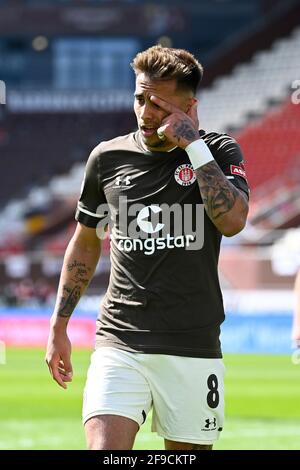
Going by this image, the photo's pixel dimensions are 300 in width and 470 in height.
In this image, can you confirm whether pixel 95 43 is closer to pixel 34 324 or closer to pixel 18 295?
pixel 18 295

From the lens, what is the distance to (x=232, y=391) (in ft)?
49.7

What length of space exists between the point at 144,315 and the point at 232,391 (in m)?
10.4

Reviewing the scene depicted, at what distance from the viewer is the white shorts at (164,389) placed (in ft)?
15.9

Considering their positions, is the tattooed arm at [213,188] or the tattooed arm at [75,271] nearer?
the tattooed arm at [213,188]

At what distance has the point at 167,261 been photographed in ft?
16.2

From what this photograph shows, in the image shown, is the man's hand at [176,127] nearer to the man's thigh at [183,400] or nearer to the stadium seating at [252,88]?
the man's thigh at [183,400]

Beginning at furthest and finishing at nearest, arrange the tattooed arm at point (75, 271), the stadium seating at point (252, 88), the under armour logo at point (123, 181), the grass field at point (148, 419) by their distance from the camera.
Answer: the stadium seating at point (252, 88), the grass field at point (148, 419), the tattooed arm at point (75, 271), the under armour logo at point (123, 181)

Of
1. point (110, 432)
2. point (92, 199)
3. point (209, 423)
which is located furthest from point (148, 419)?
point (110, 432)

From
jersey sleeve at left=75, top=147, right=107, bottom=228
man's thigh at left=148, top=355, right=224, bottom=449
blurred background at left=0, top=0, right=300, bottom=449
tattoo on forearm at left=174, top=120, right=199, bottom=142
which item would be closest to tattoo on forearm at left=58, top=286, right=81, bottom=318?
jersey sleeve at left=75, top=147, right=107, bottom=228

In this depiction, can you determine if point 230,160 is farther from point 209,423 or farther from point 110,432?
point 110,432

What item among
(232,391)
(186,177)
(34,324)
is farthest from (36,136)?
(186,177)

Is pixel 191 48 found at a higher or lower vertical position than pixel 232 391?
higher

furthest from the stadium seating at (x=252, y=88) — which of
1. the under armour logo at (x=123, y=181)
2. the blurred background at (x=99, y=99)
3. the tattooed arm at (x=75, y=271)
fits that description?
the under armour logo at (x=123, y=181)

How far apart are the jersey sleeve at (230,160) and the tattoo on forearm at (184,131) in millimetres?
261
